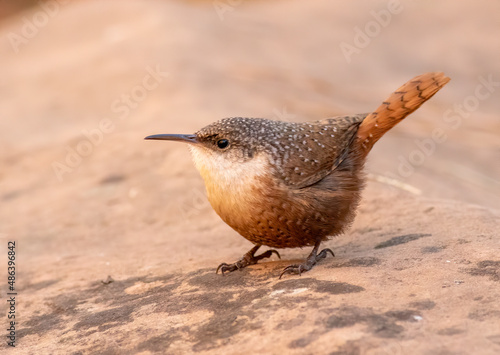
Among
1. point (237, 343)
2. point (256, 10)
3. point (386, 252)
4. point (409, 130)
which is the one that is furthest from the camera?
point (256, 10)

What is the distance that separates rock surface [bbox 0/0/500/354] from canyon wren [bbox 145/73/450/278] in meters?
0.29

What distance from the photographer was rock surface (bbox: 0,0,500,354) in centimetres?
298

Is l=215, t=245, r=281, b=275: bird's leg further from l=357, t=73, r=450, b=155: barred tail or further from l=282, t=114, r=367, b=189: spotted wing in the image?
l=357, t=73, r=450, b=155: barred tail

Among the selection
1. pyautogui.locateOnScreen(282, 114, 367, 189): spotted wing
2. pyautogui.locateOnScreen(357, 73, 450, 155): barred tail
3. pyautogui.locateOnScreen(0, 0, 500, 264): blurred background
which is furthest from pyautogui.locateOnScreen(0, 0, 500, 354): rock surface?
pyautogui.locateOnScreen(357, 73, 450, 155): barred tail

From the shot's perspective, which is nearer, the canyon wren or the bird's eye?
the canyon wren

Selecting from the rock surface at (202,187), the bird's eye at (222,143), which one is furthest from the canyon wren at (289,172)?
the rock surface at (202,187)

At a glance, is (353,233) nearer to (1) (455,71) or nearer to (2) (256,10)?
(1) (455,71)

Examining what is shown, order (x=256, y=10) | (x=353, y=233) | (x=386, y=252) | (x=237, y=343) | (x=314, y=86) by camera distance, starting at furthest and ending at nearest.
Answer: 1. (x=256, y=10)
2. (x=314, y=86)
3. (x=353, y=233)
4. (x=386, y=252)
5. (x=237, y=343)

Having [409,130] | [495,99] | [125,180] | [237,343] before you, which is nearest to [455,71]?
[495,99]

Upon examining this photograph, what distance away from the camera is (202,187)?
19.9 ft

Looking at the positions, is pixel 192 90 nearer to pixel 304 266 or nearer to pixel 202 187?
pixel 202 187

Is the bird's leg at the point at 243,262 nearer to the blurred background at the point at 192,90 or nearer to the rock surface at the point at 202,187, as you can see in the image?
the rock surface at the point at 202,187

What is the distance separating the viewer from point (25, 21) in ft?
45.9

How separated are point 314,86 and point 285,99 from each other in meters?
1.09
